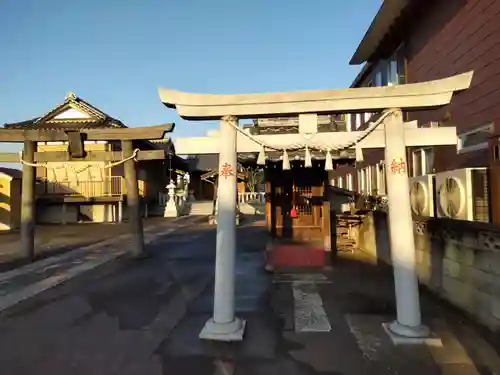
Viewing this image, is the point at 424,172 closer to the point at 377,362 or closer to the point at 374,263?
the point at 374,263

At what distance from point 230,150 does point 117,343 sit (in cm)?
292

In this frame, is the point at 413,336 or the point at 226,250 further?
the point at 226,250

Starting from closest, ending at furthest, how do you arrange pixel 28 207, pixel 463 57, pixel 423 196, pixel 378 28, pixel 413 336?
pixel 413 336
pixel 423 196
pixel 463 57
pixel 28 207
pixel 378 28

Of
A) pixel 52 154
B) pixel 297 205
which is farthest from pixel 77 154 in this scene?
pixel 297 205

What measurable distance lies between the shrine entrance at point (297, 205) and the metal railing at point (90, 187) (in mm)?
17529

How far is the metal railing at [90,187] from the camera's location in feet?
85.0

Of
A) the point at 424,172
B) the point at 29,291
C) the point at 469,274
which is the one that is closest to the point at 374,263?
the point at 424,172

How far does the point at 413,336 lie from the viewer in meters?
4.78

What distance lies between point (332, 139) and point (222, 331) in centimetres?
300

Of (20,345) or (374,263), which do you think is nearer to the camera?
(20,345)

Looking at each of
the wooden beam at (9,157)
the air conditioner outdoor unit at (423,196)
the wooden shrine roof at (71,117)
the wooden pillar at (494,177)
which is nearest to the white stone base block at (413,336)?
the wooden pillar at (494,177)

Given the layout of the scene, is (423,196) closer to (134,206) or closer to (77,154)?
→ (134,206)

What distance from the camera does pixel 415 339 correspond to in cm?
474

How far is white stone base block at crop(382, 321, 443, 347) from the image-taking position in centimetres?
468
